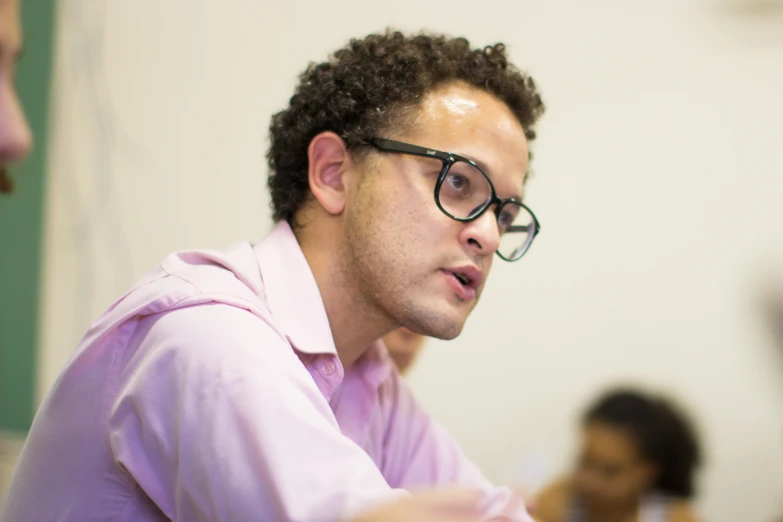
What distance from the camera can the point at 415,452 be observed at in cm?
114

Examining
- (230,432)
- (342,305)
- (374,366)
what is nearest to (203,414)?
(230,432)

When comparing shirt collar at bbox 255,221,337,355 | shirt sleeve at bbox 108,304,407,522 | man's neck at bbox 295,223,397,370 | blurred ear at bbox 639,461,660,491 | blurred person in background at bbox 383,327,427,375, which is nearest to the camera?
shirt sleeve at bbox 108,304,407,522

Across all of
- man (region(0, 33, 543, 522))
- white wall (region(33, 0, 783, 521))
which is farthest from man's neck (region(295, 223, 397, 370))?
white wall (region(33, 0, 783, 521))

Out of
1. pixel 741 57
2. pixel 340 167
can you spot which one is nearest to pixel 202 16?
pixel 340 167

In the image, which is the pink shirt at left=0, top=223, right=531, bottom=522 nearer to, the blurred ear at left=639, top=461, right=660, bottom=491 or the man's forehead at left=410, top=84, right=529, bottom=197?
the man's forehead at left=410, top=84, right=529, bottom=197

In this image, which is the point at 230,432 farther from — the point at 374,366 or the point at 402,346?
the point at 402,346

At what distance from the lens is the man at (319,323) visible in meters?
0.60

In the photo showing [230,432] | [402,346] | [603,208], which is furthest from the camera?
[603,208]

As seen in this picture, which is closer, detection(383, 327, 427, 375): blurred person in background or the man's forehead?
the man's forehead

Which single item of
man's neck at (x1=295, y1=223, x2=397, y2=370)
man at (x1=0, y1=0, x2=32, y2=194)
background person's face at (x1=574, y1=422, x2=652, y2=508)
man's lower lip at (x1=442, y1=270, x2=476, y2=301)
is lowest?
background person's face at (x1=574, y1=422, x2=652, y2=508)

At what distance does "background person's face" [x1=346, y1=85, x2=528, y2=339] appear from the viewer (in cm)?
94

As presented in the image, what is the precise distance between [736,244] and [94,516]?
4.47 feet

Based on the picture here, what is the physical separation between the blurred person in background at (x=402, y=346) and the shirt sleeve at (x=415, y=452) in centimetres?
21

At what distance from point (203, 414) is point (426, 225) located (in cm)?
43
